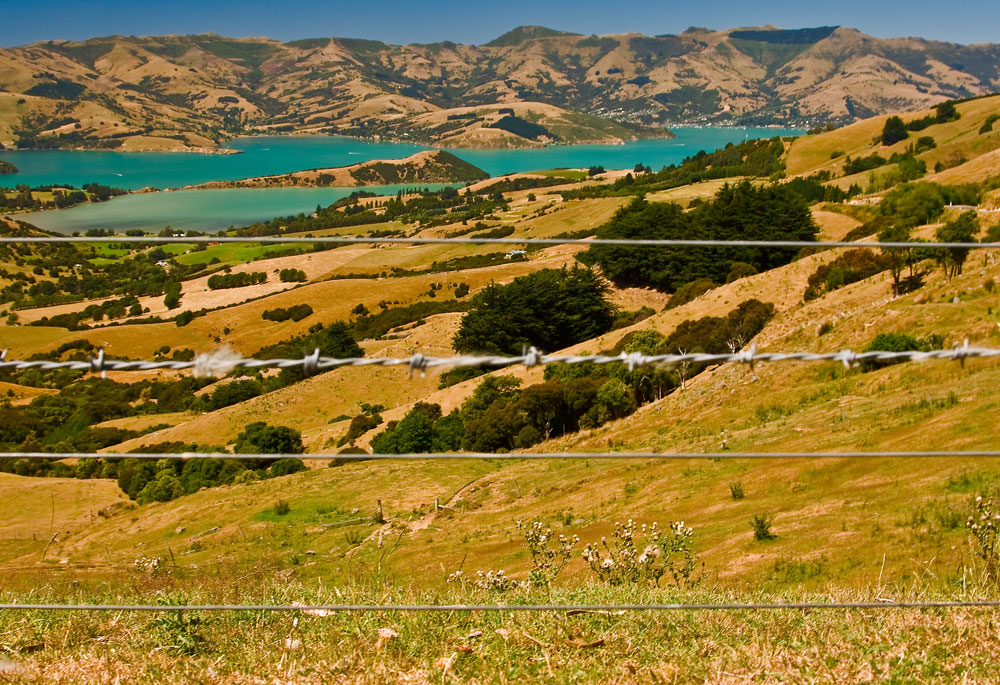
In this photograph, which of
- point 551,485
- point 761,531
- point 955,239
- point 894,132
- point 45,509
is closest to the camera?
point 761,531

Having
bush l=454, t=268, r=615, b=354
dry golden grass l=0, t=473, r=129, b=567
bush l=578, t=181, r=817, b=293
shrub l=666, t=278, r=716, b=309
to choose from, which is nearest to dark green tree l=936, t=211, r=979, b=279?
bush l=454, t=268, r=615, b=354

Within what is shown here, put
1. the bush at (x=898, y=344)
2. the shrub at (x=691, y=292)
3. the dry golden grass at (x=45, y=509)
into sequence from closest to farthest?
the dry golden grass at (x=45, y=509) → the bush at (x=898, y=344) → the shrub at (x=691, y=292)

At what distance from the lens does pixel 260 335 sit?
5747 cm

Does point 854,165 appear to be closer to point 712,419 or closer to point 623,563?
point 712,419

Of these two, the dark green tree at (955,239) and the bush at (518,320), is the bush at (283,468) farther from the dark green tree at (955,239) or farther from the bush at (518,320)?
the dark green tree at (955,239)

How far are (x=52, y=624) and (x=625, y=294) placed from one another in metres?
59.9

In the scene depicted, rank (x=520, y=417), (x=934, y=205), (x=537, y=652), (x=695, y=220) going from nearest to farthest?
(x=537, y=652) < (x=520, y=417) < (x=934, y=205) < (x=695, y=220)

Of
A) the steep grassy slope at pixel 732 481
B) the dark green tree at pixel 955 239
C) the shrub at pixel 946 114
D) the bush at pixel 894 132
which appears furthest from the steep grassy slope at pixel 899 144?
the steep grassy slope at pixel 732 481

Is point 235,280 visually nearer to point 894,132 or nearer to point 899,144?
point 899,144

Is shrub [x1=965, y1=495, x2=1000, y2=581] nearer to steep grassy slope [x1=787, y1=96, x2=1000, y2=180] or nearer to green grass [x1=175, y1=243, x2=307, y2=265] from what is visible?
steep grassy slope [x1=787, y1=96, x2=1000, y2=180]

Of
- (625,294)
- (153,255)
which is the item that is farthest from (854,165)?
→ (153,255)

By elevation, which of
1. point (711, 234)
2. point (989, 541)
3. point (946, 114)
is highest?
point (946, 114)

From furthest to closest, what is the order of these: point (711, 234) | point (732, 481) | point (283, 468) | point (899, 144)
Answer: point (899, 144) → point (711, 234) → point (283, 468) → point (732, 481)

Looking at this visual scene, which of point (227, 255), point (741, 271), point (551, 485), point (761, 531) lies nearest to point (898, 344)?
point (551, 485)
